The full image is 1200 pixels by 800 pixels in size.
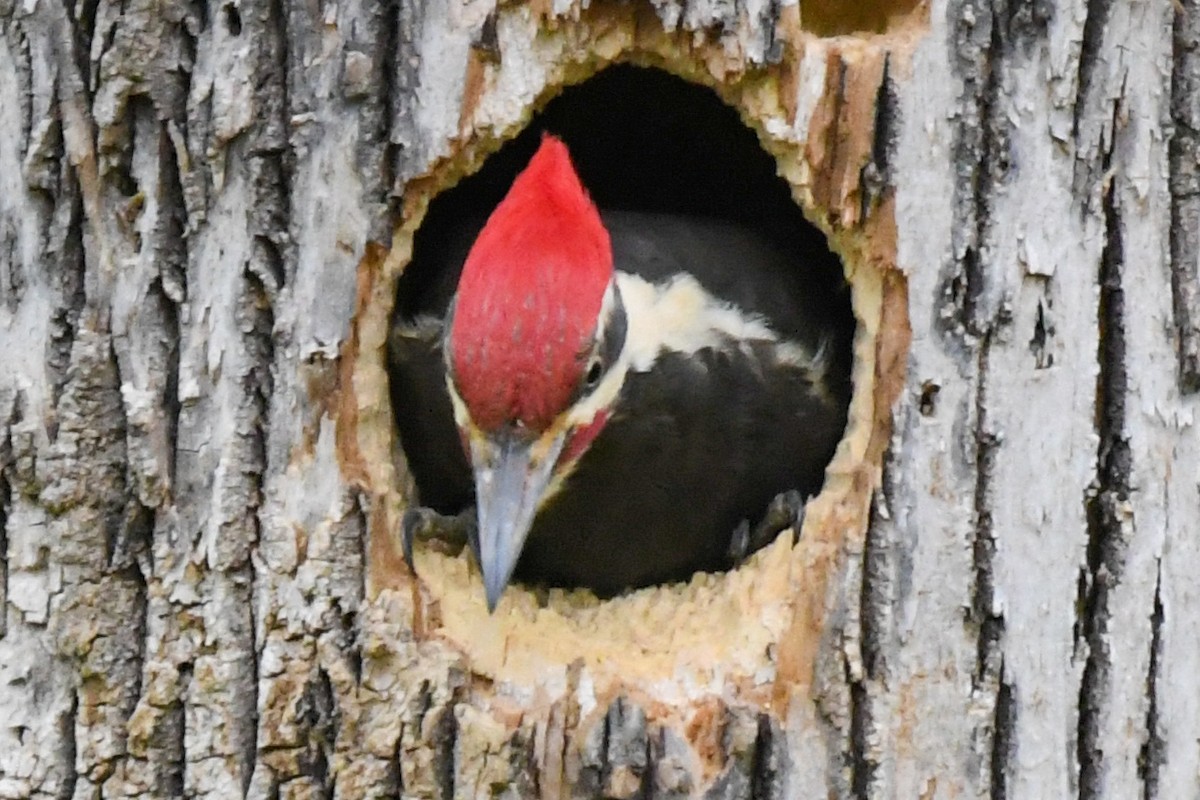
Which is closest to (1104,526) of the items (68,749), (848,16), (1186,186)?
(1186,186)

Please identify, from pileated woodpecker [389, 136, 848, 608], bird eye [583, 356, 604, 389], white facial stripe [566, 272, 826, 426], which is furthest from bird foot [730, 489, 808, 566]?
bird eye [583, 356, 604, 389]

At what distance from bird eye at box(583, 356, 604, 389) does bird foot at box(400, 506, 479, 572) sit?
35 cm

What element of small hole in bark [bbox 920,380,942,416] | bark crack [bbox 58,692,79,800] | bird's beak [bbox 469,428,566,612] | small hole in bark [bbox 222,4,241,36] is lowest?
bark crack [bbox 58,692,79,800]

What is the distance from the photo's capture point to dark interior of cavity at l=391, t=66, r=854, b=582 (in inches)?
108

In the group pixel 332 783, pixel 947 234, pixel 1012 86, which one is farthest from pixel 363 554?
pixel 1012 86

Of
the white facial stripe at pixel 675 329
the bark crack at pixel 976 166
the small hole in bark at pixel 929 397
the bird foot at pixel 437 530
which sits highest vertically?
the bark crack at pixel 976 166

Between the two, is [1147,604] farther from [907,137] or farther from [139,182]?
[139,182]

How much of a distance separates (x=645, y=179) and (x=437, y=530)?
1.20 meters

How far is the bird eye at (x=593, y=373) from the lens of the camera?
2211 millimetres

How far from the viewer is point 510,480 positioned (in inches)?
86.1

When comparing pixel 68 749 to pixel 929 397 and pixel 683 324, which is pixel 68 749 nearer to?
pixel 683 324

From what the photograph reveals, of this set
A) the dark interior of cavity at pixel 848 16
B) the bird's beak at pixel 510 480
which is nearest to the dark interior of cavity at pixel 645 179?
the bird's beak at pixel 510 480

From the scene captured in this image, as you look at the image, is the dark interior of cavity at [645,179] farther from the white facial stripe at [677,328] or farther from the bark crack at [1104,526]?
the bark crack at [1104,526]

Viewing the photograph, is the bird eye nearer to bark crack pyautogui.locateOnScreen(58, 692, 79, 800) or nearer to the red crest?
the red crest
